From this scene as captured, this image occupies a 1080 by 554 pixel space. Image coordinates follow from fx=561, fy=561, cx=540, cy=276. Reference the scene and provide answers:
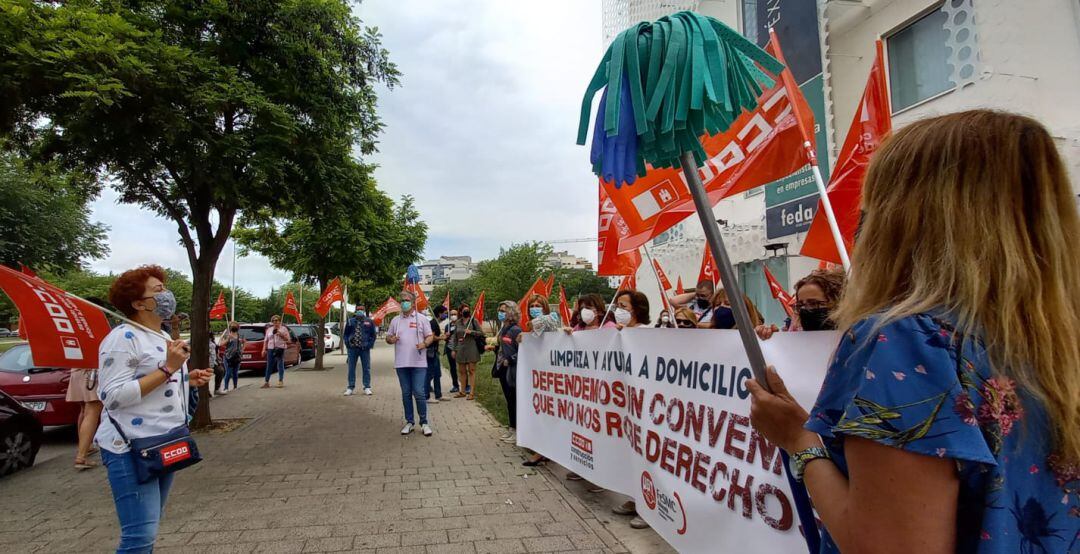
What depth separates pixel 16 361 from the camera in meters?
8.27

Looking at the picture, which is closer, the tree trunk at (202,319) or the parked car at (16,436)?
the parked car at (16,436)

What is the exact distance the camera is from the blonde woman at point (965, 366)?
0.94 m

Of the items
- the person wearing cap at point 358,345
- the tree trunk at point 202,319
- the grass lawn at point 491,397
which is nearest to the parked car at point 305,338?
the grass lawn at point 491,397

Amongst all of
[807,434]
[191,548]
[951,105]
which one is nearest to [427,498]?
[191,548]

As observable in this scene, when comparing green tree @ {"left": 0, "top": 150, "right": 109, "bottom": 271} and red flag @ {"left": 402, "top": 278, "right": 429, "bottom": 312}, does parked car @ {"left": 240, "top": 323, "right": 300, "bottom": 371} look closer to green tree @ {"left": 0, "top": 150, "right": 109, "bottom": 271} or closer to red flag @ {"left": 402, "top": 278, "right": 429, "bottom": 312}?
green tree @ {"left": 0, "top": 150, "right": 109, "bottom": 271}

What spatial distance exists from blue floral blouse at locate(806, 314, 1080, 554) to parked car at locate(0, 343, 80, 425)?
32.0 feet

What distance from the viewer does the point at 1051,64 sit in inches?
291

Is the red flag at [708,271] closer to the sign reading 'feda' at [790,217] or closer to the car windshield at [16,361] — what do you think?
the sign reading 'feda' at [790,217]

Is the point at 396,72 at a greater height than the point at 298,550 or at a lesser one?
greater

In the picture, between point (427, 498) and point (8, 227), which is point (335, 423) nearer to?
point (427, 498)

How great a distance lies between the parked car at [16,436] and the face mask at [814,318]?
26.5 ft

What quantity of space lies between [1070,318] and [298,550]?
4375mm

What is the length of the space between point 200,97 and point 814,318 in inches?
253

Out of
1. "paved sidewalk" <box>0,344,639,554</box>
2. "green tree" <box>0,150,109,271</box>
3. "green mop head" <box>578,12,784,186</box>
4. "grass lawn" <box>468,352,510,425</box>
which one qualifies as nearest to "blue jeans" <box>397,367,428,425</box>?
"paved sidewalk" <box>0,344,639,554</box>
